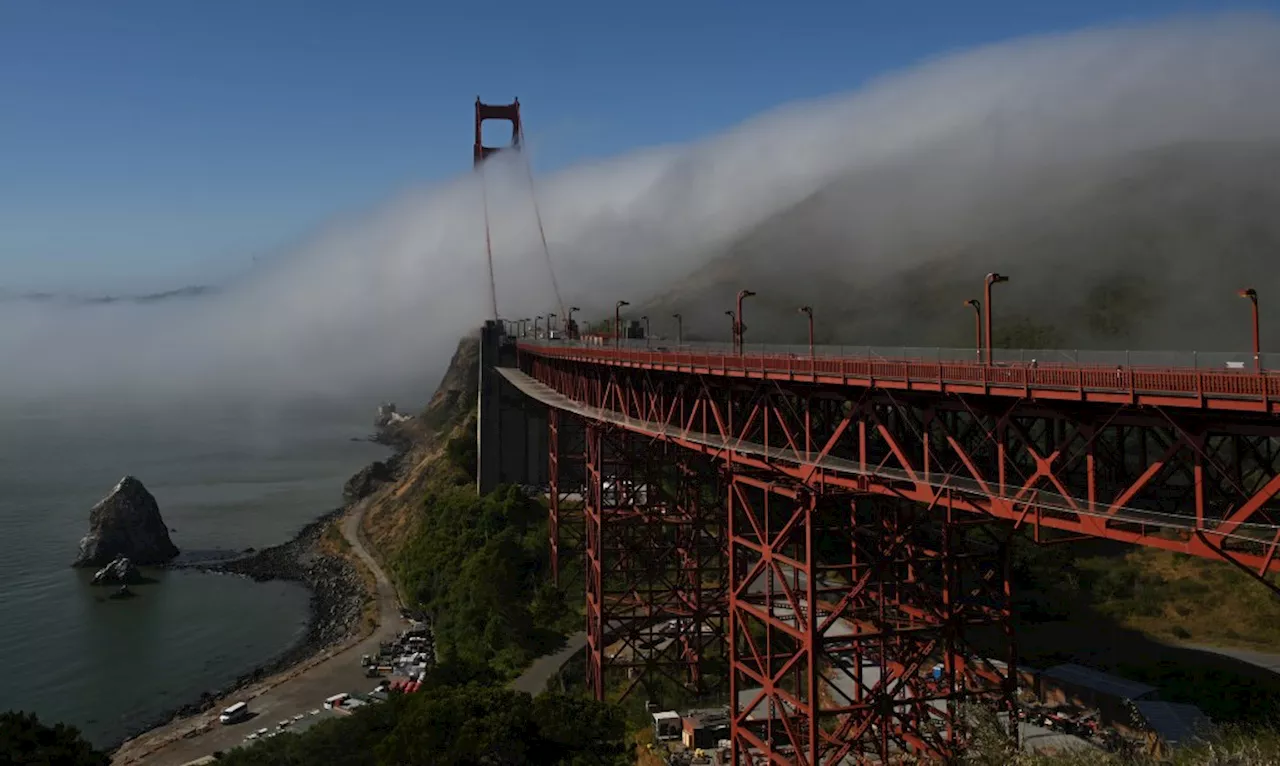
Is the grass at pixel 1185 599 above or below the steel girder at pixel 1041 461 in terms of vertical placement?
below

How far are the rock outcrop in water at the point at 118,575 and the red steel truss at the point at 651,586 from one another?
2044 inches

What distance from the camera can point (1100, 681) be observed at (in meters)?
33.1

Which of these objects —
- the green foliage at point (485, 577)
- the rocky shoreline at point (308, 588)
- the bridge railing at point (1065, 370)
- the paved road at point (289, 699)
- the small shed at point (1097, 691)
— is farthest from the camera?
the rocky shoreline at point (308, 588)

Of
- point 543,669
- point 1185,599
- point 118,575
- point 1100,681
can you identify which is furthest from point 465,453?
point 1185,599

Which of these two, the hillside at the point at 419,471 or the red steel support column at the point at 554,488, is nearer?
the red steel support column at the point at 554,488

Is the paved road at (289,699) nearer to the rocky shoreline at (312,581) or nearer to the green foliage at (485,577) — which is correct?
the rocky shoreline at (312,581)

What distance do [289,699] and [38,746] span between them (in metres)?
18.1

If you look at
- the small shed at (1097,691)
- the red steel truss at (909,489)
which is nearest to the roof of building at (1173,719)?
the small shed at (1097,691)

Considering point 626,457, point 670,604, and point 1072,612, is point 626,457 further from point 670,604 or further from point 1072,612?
point 1072,612

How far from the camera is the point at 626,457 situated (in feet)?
128

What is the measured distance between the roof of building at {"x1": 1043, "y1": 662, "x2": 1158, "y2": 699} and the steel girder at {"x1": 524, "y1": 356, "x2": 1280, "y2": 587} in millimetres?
12521

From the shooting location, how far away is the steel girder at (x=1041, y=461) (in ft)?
45.5

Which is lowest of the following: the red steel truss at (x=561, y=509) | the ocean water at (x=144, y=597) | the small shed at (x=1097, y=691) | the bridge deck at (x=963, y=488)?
the ocean water at (x=144, y=597)

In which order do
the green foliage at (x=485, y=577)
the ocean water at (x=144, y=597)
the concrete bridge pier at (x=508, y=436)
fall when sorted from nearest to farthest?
the green foliage at (x=485, y=577)
the ocean water at (x=144, y=597)
the concrete bridge pier at (x=508, y=436)
